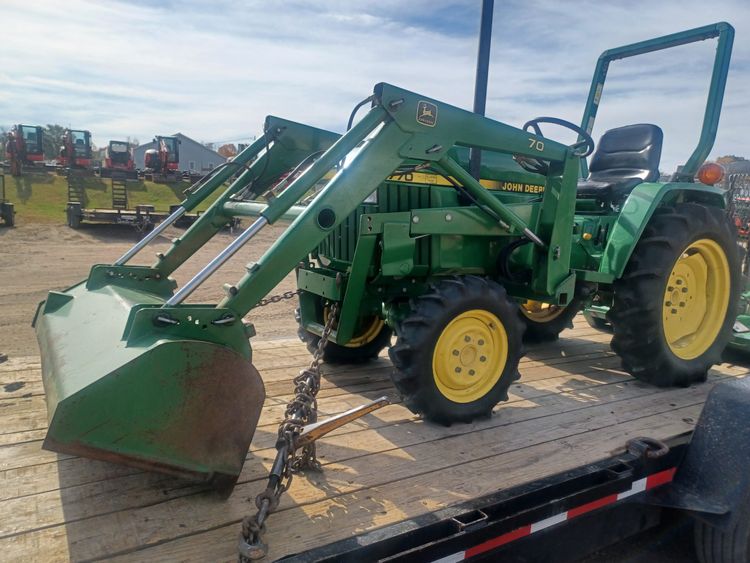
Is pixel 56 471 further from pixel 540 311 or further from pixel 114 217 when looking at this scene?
pixel 114 217

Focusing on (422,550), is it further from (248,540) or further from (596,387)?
(596,387)

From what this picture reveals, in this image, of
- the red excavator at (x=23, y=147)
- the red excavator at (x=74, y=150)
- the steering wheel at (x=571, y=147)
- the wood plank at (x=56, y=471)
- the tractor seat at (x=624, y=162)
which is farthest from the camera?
the red excavator at (x=74, y=150)

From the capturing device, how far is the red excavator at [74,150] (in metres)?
26.2

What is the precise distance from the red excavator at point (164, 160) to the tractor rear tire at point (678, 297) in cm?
2543

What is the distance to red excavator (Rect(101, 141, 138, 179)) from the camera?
2631 centimetres

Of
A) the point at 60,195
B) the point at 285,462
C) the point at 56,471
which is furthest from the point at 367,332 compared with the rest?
the point at 60,195

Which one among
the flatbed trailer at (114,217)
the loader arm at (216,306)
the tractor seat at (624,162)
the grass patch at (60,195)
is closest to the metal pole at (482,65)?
the loader arm at (216,306)

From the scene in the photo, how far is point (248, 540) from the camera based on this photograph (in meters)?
1.71

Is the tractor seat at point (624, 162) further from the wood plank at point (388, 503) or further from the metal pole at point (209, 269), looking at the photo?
the metal pole at point (209, 269)

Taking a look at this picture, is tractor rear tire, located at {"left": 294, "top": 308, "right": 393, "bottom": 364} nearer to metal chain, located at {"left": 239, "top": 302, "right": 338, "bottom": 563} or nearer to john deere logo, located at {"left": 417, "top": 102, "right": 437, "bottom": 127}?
metal chain, located at {"left": 239, "top": 302, "right": 338, "bottom": 563}

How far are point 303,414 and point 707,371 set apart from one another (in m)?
2.88

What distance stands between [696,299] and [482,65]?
2140 millimetres

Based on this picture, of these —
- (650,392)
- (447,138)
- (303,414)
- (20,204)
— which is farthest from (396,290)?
(20,204)

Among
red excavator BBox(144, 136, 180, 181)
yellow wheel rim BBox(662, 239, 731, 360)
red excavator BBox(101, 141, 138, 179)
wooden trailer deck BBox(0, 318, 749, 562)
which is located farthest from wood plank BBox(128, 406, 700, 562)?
red excavator BBox(101, 141, 138, 179)
